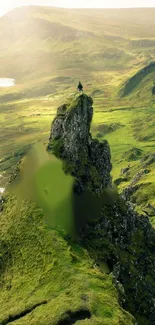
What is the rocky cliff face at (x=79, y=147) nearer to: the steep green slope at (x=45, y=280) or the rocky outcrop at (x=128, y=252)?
the rocky outcrop at (x=128, y=252)

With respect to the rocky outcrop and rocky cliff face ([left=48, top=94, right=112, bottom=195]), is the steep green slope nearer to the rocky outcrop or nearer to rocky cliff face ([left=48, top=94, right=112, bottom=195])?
the rocky outcrop


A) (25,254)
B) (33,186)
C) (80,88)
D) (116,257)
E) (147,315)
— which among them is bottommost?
(147,315)

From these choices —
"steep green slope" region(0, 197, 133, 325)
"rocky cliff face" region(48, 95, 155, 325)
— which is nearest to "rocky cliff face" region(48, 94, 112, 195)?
"rocky cliff face" region(48, 95, 155, 325)

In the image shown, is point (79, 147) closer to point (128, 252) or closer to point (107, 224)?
point (107, 224)

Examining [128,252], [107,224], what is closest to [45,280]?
[107,224]

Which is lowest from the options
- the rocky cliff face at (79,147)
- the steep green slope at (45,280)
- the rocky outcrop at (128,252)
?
the rocky outcrop at (128,252)

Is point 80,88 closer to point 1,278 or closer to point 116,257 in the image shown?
point 116,257

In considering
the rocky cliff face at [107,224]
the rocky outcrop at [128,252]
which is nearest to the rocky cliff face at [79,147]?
the rocky cliff face at [107,224]

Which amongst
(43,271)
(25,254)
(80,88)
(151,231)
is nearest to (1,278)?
(25,254)
